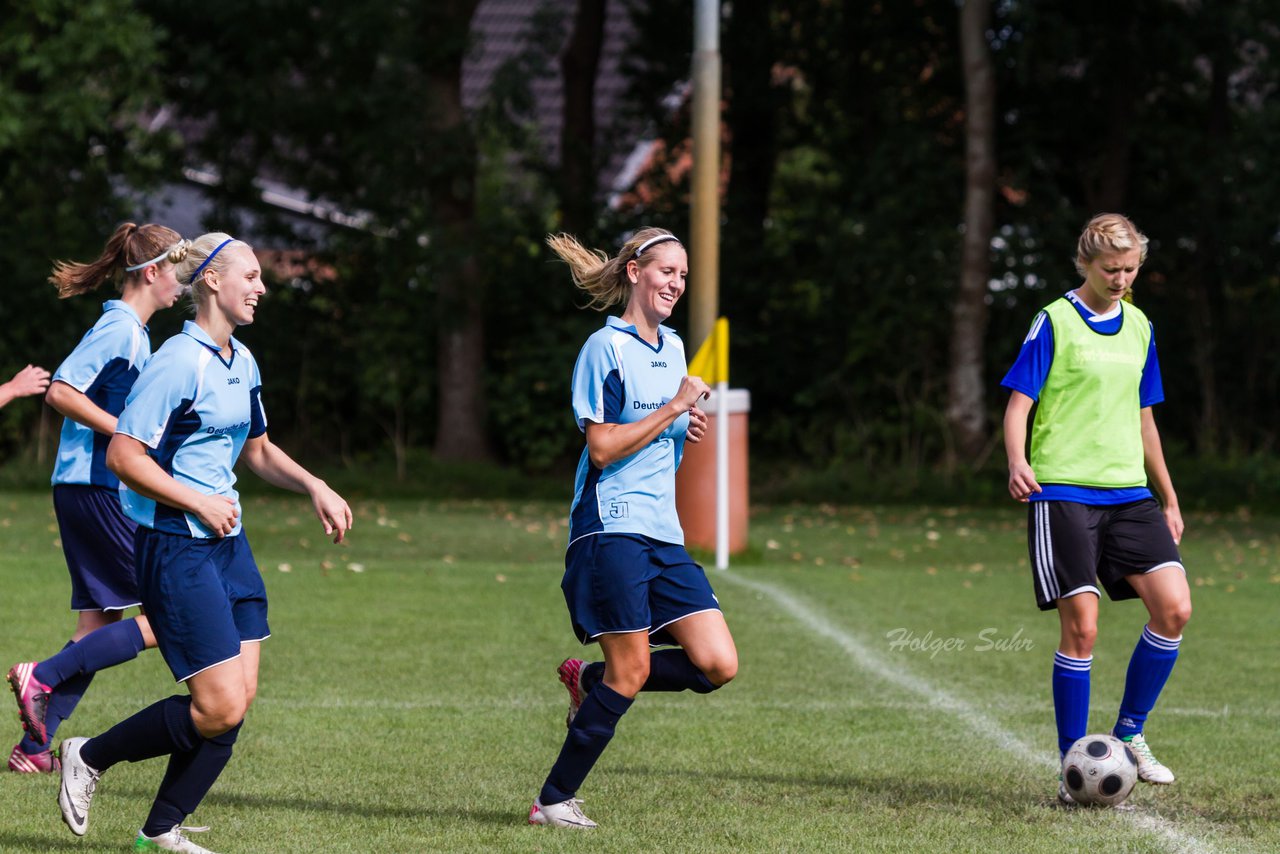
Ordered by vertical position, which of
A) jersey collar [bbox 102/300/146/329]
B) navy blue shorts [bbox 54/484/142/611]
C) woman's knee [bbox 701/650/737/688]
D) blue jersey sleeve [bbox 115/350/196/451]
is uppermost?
jersey collar [bbox 102/300/146/329]

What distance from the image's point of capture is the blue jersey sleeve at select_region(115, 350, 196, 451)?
4.64 meters

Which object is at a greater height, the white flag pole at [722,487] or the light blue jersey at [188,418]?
the light blue jersey at [188,418]

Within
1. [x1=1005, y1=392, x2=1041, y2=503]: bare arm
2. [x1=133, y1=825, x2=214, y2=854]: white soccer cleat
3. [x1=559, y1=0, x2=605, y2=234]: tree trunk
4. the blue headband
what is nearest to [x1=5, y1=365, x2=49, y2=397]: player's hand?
the blue headband

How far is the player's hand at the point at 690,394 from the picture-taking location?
4.95 metres

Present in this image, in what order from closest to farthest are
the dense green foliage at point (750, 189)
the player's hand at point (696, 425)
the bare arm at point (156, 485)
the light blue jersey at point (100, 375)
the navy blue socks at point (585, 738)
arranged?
the bare arm at point (156, 485)
the player's hand at point (696, 425)
the navy blue socks at point (585, 738)
the light blue jersey at point (100, 375)
the dense green foliage at point (750, 189)

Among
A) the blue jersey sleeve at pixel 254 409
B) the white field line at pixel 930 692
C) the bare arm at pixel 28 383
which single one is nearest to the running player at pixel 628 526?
the blue jersey sleeve at pixel 254 409

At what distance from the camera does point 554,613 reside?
1038 cm

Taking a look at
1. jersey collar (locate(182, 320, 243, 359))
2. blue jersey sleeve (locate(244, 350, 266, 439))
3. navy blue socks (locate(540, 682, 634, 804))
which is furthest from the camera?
navy blue socks (locate(540, 682, 634, 804))

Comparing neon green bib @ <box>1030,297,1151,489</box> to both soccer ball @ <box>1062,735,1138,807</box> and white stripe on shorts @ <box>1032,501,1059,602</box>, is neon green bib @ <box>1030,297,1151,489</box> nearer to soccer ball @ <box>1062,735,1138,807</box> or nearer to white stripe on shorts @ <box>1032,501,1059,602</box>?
white stripe on shorts @ <box>1032,501,1059,602</box>

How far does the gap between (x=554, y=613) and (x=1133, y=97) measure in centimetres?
1357

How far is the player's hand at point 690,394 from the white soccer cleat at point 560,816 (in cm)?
129

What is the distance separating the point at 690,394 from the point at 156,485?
1492 mm

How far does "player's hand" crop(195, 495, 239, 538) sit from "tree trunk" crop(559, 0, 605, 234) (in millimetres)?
17236

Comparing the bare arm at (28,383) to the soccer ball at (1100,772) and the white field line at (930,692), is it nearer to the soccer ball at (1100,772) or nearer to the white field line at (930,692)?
the soccer ball at (1100,772)
